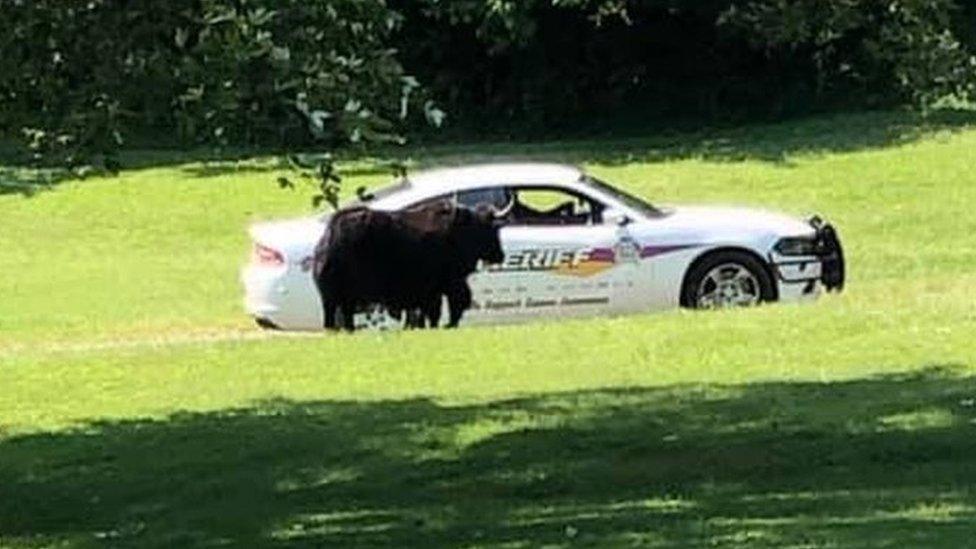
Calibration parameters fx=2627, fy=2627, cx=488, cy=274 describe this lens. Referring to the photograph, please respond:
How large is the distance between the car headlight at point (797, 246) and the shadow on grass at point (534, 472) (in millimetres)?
5735

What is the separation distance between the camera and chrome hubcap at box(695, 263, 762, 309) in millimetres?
20844

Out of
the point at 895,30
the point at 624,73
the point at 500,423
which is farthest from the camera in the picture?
the point at 624,73

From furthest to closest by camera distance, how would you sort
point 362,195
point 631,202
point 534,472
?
1. point 631,202
2. point 362,195
3. point 534,472

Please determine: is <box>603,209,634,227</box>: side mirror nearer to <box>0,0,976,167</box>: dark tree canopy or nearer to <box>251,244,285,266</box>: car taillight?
<box>251,244,285,266</box>: car taillight

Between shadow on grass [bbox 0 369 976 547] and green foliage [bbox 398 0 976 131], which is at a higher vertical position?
green foliage [bbox 398 0 976 131]

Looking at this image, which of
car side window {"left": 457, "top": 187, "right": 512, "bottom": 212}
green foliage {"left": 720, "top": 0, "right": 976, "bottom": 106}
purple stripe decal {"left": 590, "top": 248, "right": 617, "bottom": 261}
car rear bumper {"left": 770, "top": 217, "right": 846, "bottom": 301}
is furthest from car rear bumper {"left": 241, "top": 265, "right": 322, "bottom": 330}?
green foliage {"left": 720, "top": 0, "right": 976, "bottom": 106}

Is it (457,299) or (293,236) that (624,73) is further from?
(457,299)

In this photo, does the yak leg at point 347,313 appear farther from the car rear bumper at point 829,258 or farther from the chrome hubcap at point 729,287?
the car rear bumper at point 829,258

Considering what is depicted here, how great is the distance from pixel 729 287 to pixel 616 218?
109cm

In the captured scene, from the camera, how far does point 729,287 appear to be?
2091 cm

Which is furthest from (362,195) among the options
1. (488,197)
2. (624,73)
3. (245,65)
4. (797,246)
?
(624,73)

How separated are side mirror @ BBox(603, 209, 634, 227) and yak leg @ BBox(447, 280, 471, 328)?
1353 millimetres

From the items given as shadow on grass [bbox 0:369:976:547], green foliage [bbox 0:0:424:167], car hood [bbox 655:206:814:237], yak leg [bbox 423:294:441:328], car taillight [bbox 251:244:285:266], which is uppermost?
green foliage [bbox 0:0:424:167]

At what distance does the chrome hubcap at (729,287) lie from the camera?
2084cm
